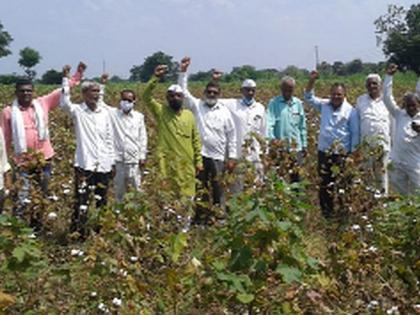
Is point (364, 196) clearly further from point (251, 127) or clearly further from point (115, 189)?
point (115, 189)

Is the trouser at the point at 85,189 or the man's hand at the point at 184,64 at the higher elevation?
the man's hand at the point at 184,64

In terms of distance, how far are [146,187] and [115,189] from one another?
1.55 metres

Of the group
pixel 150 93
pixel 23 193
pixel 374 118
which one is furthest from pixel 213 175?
pixel 23 193

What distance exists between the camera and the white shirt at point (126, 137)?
6.09m

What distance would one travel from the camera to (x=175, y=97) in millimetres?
5930

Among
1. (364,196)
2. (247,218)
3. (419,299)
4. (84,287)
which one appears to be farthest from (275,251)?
(364,196)

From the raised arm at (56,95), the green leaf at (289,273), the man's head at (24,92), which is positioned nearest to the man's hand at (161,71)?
the raised arm at (56,95)

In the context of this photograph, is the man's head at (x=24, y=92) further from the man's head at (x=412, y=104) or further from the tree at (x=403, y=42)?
the tree at (x=403, y=42)

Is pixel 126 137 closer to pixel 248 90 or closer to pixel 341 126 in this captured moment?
pixel 248 90

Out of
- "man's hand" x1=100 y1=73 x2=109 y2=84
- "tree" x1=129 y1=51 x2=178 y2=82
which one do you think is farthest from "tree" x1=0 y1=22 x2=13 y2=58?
"man's hand" x1=100 y1=73 x2=109 y2=84

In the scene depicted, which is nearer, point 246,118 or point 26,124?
point 26,124

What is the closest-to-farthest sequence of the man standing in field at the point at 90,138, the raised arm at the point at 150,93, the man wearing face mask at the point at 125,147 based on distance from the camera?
the man standing in field at the point at 90,138
the raised arm at the point at 150,93
the man wearing face mask at the point at 125,147

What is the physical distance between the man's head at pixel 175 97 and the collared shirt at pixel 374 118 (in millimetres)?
1795

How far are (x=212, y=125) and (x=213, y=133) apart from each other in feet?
0.25
